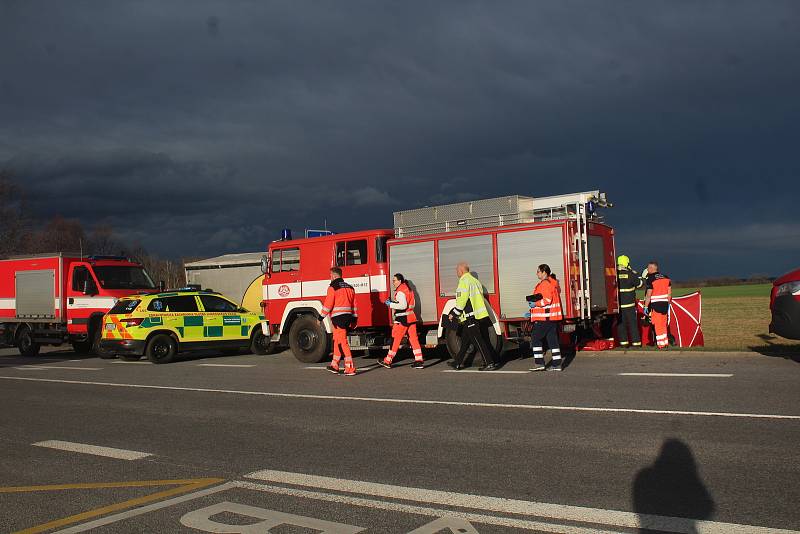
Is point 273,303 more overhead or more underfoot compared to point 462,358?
more overhead

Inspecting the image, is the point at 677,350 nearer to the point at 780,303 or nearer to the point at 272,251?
the point at 780,303

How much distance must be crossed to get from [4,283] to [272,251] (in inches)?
441

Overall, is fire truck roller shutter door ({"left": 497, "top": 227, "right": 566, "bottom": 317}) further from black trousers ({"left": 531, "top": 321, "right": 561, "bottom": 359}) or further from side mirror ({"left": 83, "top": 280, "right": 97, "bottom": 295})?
side mirror ({"left": 83, "top": 280, "right": 97, "bottom": 295})

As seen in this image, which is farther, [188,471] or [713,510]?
[188,471]

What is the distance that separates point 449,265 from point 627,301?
385 cm

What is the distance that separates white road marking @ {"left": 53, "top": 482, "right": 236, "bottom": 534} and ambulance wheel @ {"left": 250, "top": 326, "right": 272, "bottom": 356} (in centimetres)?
1359

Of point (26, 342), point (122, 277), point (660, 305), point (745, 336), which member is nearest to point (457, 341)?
point (660, 305)

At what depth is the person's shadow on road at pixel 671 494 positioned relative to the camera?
181 inches

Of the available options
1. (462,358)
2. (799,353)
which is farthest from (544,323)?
(799,353)

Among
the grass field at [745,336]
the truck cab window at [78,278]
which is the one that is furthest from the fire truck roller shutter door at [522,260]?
the truck cab window at [78,278]

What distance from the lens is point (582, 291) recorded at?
45.5ft

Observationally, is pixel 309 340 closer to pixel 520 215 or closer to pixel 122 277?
pixel 520 215

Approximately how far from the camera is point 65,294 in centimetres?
2148

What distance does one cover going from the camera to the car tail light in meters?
10.7
